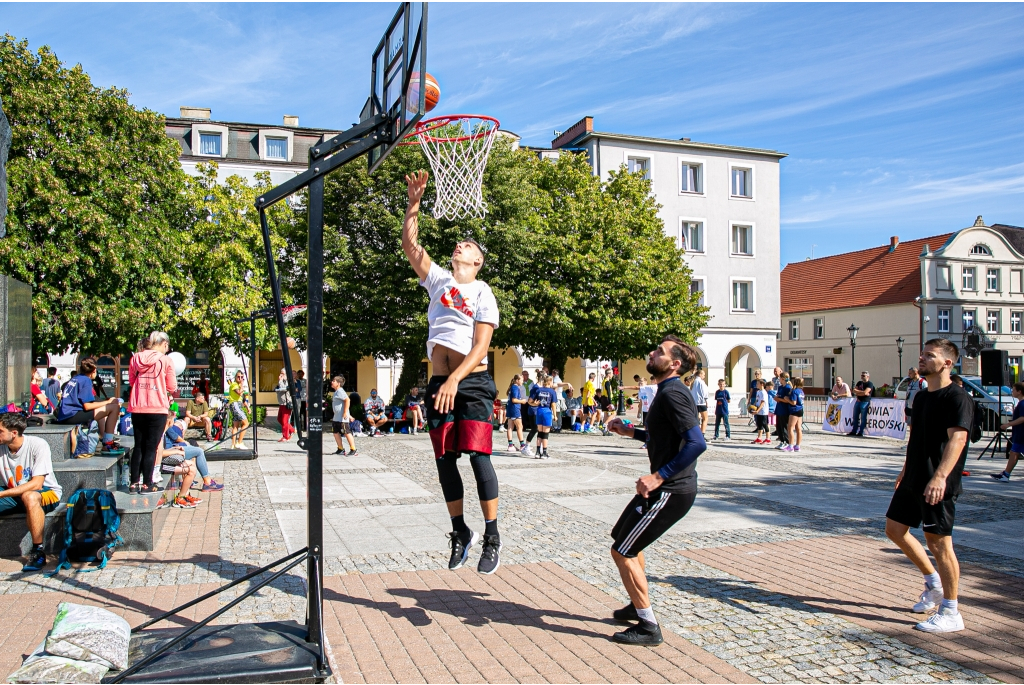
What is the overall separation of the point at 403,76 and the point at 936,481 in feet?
14.0

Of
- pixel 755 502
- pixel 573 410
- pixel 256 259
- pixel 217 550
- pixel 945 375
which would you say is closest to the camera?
pixel 945 375

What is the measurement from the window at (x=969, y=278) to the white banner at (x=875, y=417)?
120 ft

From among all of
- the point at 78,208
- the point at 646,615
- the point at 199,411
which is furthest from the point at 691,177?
the point at 646,615

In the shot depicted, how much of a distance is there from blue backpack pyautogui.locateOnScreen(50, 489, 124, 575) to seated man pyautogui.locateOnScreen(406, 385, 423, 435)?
16.4 meters

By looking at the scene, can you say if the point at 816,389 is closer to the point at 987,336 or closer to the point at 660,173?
the point at 987,336

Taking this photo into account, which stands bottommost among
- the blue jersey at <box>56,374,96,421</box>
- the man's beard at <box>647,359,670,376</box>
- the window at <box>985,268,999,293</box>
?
the blue jersey at <box>56,374,96,421</box>

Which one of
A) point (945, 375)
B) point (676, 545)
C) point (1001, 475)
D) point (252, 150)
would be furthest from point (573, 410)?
point (252, 150)

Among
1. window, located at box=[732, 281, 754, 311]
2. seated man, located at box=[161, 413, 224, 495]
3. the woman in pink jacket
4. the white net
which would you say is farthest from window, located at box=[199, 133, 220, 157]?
the white net

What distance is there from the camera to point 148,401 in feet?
27.9

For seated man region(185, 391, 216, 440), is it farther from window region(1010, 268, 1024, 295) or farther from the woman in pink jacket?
window region(1010, 268, 1024, 295)

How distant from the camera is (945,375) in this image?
5293 mm

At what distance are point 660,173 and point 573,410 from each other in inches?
841

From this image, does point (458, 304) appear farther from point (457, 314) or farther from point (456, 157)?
point (456, 157)

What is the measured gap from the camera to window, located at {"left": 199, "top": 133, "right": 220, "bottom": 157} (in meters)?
39.2
